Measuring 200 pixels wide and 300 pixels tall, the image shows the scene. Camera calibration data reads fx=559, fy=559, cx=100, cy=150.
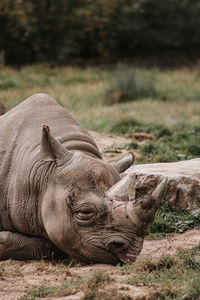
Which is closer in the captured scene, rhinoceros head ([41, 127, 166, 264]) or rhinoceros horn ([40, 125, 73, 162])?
rhinoceros head ([41, 127, 166, 264])

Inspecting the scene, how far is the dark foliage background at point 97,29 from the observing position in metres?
20.5

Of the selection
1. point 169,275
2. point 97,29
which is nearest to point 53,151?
point 169,275

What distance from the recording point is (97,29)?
889 inches

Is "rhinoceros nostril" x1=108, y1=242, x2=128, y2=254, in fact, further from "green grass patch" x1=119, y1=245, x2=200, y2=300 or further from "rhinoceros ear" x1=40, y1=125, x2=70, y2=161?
"rhinoceros ear" x1=40, y1=125, x2=70, y2=161

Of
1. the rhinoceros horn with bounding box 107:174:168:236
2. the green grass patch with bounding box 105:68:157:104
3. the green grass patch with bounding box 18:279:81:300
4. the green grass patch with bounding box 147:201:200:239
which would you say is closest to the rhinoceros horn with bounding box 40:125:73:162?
the rhinoceros horn with bounding box 107:174:168:236

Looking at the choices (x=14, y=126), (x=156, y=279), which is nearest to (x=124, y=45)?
(x=14, y=126)

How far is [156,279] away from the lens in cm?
404

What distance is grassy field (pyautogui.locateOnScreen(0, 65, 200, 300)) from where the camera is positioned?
3908 mm

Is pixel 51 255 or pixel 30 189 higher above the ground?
pixel 30 189

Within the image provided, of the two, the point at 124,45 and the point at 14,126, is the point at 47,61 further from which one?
the point at 14,126

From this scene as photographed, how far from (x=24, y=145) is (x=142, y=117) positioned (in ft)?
22.0

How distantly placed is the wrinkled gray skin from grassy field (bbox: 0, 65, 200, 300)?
0.34 m

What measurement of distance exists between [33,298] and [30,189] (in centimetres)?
132

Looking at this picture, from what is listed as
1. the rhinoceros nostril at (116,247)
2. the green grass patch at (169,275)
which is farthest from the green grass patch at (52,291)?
the rhinoceros nostril at (116,247)
